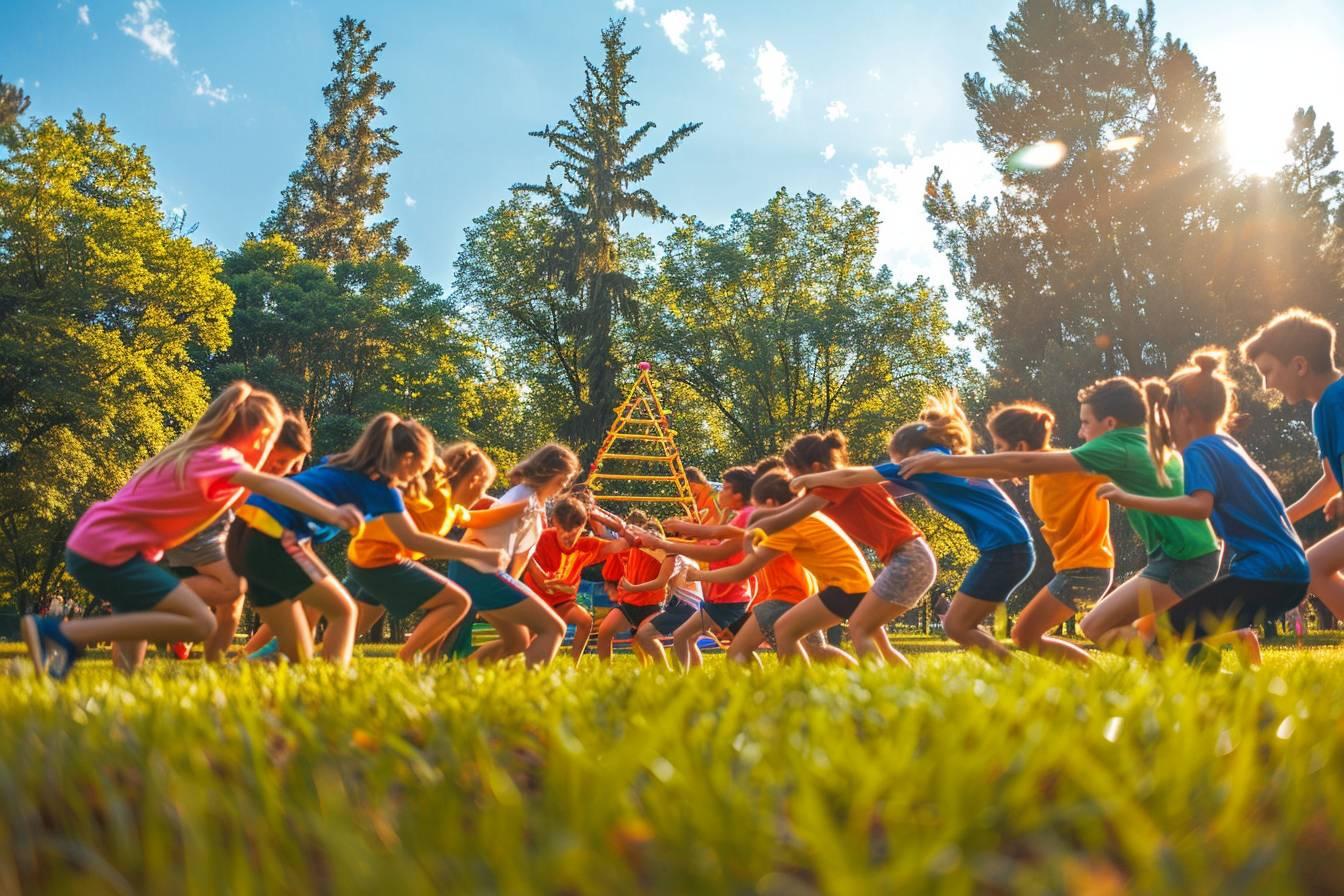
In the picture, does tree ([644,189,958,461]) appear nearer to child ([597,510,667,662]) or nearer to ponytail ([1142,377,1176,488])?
child ([597,510,667,662])

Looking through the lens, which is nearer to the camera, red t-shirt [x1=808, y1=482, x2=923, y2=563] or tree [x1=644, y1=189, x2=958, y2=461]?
red t-shirt [x1=808, y1=482, x2=923, y2=563]

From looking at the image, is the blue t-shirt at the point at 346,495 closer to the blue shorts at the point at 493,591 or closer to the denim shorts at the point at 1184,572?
the blue shorts at the point at 493,591

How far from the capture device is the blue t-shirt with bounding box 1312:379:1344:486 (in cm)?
585

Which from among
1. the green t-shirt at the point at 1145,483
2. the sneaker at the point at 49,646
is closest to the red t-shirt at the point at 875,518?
the green t-shirt at the point at 1145,483

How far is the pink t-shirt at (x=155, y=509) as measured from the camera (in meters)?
5.51

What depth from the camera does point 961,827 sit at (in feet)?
5.16

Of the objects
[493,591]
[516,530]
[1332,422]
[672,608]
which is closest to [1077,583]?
[1332,422]

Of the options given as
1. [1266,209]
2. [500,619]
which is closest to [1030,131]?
[1266,209]

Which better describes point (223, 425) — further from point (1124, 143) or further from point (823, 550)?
point (1124, 143)

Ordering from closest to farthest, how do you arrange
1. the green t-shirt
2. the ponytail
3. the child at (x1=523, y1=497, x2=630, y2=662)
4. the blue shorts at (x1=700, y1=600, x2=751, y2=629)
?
the ponytail
the green t-shirt
the child at (x1=523, y1=497, x2=630, y2=662)
the blue shorts at (x1=700, y1=600, x2=751, y2=629)

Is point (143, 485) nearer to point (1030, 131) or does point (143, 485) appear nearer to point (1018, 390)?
point (1018, 390)

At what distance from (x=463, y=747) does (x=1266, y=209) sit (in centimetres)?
3492

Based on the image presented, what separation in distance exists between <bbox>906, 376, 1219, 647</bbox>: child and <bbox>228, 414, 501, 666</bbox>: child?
3048mm

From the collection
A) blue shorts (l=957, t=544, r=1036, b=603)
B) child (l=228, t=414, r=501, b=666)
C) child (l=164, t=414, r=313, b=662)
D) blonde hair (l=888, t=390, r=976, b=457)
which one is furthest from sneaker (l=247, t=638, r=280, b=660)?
blue shorts (l=957, t=544, r=1036, b=603)
